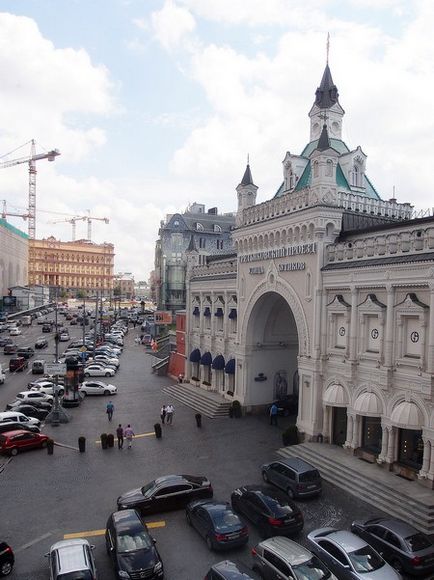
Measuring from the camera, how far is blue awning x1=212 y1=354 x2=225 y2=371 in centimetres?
4181

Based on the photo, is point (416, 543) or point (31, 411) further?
point (31, 411)

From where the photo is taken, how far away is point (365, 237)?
95.1ft

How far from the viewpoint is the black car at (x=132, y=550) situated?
1559cm

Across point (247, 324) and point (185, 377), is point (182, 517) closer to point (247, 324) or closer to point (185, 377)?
point (247, 324)

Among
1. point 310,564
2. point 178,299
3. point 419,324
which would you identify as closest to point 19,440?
point 310,564

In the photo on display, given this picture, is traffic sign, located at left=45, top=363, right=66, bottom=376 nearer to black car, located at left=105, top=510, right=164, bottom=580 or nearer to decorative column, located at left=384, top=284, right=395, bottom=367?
black car, located at left=105, top=510, right=164, bottom=580

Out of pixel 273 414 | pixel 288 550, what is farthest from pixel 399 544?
pixel 273 414

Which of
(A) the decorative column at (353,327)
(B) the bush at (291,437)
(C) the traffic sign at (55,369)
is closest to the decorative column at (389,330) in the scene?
(A) the decorative column at (353,327)

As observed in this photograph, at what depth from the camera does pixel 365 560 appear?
15.7 metres

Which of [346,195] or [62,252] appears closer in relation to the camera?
[346,195]

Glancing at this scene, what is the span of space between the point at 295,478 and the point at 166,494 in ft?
19.1

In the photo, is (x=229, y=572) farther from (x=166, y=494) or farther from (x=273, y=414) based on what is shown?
(x=273, y=414)

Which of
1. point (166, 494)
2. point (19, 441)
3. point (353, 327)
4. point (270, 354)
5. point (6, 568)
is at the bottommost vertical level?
point (6, 568)

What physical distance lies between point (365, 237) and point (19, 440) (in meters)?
23.1
